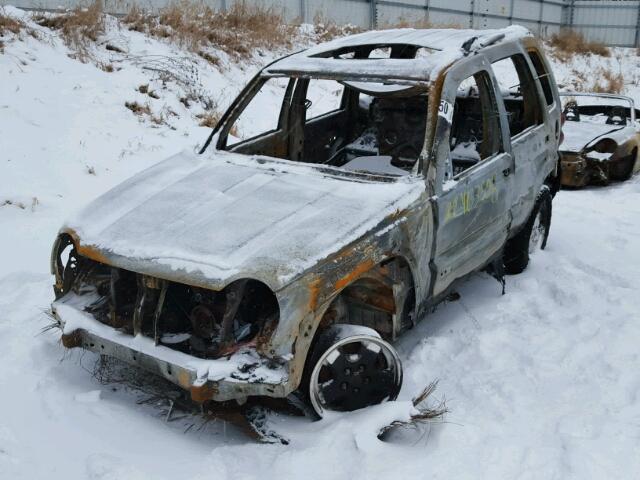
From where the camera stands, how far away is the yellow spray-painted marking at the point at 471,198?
13.1 ft

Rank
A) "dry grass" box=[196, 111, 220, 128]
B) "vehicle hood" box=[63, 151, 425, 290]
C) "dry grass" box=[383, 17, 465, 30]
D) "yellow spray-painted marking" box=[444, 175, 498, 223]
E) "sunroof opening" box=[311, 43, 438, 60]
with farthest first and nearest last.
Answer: "dry grass" box=[383, 17, 465, 30] < "dry grass" box=[196, 111, 220, 128] < "sunroof opening" box=[311, 43, 438, 60] < "yellow spray-painted marking" box=[444, 175, 498, 223] < "vehicle hood" box=[63, 151, 425, 290]

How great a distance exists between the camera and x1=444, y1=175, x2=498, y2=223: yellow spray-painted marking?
398cm

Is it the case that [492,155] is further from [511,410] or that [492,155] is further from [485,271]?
[511,410]

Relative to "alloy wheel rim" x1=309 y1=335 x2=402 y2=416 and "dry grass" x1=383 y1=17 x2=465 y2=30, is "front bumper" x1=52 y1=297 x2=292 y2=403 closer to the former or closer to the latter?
"alloy wheel rim" x1=309 y1=335 x2=402 y2=416

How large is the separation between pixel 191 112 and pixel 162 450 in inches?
252

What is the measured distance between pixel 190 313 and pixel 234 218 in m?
0.55

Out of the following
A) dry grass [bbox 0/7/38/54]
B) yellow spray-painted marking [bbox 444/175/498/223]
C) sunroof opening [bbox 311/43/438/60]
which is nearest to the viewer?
yellow spray-painted marking [bbox 444/175/498/223]

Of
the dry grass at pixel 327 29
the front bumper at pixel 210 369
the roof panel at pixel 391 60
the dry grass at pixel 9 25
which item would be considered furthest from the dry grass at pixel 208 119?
the front bumper at pixel 210 369

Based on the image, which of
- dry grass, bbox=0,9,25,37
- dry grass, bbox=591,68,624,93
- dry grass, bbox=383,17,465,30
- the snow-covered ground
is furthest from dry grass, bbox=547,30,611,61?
dry grass, bbox=0,9,25,37

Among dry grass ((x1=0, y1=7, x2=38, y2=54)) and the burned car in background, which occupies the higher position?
dry grass ((x1=0, y1=7, x2=38, y2=54))

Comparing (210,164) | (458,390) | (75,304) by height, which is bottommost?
(458,390)

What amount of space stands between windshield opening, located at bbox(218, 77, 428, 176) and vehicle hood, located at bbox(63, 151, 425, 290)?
2.18 ft

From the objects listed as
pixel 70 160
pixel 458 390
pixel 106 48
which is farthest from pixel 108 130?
pixel 458 390

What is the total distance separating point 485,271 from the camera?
5.40 m
